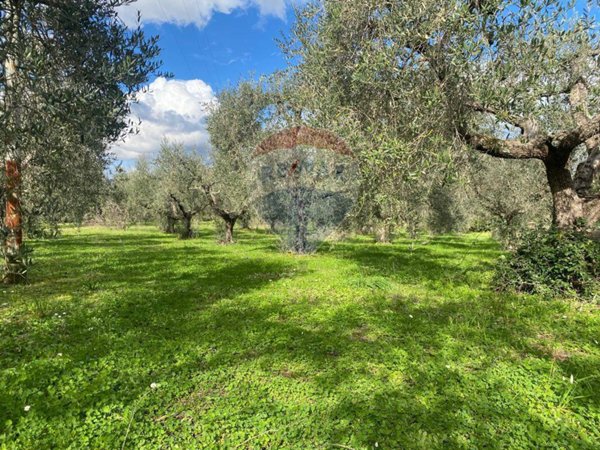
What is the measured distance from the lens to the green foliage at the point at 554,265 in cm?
1038

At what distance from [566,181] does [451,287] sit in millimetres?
5193

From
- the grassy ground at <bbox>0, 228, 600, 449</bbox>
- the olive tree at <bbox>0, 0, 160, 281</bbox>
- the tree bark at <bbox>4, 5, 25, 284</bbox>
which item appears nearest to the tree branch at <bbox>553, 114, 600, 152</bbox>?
the grassy ground at <bbox>0, 228, 600, 449</bbox>

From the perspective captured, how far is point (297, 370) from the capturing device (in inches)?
249

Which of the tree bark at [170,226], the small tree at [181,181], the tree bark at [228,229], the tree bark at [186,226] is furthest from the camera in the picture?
the tree bark at [170,226]

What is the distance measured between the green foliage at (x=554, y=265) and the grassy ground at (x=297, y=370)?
2.54 feet

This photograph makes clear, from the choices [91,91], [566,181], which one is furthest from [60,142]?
[566,181]

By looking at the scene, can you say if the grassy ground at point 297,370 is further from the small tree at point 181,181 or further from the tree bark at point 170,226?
the tree bark at point 170,226

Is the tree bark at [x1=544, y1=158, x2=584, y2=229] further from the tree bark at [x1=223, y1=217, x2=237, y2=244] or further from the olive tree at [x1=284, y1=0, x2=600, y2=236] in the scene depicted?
the tree bark at [x1=223, y1=217, x2=237, y2=244]

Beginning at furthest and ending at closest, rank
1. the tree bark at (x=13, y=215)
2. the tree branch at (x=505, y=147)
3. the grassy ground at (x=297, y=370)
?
1. the tree branch at (x=505, y=147)
2. the tree bark at (x=13, y=215)
3. the grassy ground at (x=297, y=370)

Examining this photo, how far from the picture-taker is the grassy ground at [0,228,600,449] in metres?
4.52

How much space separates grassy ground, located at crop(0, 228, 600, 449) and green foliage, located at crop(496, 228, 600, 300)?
77 centimetres

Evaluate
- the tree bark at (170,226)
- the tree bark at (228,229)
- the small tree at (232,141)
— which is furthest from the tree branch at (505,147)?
the tree bark at (170,226)

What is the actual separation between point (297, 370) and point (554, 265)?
9424mm

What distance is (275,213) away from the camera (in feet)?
91.1
